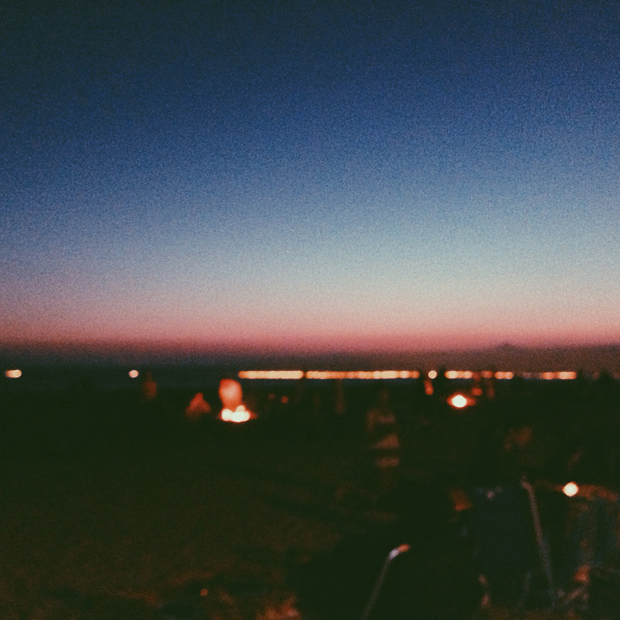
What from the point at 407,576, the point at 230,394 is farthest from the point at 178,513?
the point at 230,394

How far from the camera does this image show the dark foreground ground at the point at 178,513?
506 centimetres

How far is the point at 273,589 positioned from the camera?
16.8 ft

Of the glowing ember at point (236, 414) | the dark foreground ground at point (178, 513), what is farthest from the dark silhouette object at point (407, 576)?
the glowing ember at point (236, 414)

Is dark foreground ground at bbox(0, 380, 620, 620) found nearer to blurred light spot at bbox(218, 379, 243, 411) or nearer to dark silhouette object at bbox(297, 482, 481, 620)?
dark silhouette object at bbox(297, 482, 481, 620)

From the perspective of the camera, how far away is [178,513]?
26.1 feet

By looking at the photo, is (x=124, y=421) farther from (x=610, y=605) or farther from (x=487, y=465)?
(x=610, y=605)

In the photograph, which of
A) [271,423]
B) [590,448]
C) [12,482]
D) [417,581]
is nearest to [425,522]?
[417,581]

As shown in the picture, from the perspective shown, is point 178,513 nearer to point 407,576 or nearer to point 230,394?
point 407,576

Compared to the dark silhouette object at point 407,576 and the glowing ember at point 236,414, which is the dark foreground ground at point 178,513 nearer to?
the dark silhouette object at point 407,576

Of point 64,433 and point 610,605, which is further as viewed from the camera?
point 64,433

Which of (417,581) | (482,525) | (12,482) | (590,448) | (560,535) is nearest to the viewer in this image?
(417,581)

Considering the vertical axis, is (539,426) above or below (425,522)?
below

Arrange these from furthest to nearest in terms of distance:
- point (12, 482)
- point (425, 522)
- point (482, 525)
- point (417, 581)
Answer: point (12, 482)
point (482, 525)
point (425, 522)
point (417, 581)

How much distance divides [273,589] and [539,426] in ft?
47.6
